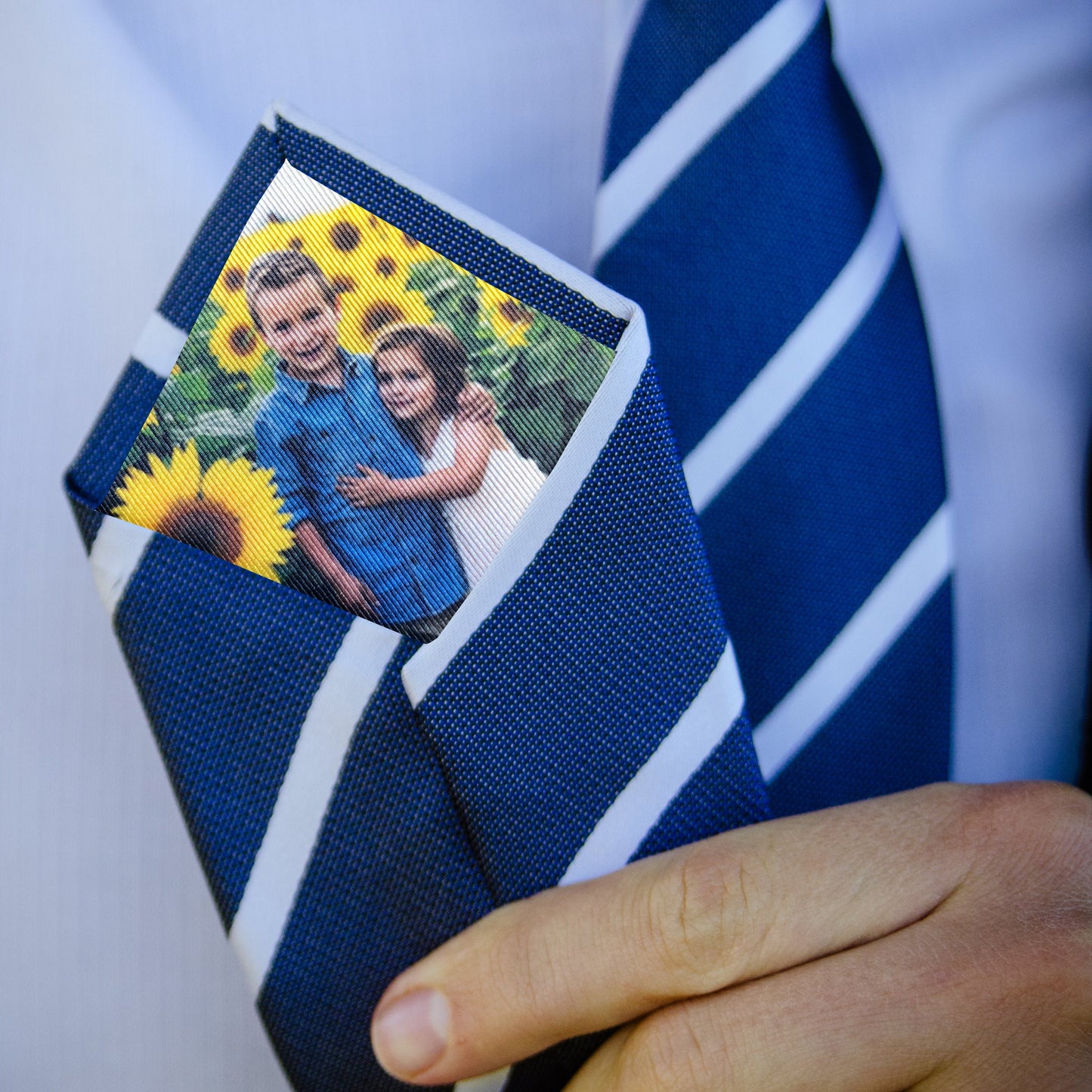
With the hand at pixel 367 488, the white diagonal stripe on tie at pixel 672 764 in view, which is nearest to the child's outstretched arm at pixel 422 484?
the hand at pixel 367 488

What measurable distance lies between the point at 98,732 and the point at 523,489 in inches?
11.1

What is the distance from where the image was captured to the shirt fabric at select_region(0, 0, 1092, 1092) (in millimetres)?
427

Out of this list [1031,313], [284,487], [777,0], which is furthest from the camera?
[1031,313]

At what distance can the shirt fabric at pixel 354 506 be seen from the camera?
0.31 m

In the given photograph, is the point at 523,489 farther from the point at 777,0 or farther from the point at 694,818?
the point at 777,0

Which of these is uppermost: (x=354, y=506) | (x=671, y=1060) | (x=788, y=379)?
(x=788, y=379)

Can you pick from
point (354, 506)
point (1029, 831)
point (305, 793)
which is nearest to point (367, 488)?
point (354, 506)

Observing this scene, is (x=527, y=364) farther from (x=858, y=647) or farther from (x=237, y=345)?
(x=858, y=647)

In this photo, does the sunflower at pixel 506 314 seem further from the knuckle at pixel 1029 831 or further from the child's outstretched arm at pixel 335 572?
the knuckle at pixel 1029 831

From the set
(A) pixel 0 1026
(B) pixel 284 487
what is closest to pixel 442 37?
(B) pixel 284 487

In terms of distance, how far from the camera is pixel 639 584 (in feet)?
1.05

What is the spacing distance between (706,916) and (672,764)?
0.20 ft

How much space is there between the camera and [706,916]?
0.33 m

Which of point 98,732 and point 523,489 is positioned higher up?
point 523,489
